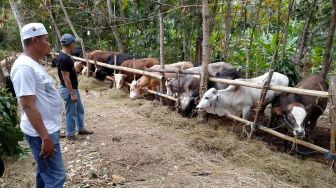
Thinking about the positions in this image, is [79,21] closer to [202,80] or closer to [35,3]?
[35,3]

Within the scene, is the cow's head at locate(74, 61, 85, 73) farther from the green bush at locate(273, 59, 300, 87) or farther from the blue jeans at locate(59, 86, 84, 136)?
the green bush at locate(273, 59, 300, 87)

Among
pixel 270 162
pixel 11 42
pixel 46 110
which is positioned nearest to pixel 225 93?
pixel 270 162

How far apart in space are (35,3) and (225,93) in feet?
42.3

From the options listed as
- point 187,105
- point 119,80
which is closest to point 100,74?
point 119,80

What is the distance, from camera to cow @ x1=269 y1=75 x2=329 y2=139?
498cm

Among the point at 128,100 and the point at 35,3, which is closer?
the point at 128,100

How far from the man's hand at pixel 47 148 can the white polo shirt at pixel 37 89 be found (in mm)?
142

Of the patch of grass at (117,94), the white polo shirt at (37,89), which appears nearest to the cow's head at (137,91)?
the patch of grass at (117,94)

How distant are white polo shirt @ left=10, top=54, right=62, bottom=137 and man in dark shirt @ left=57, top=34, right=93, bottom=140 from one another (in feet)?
7.33

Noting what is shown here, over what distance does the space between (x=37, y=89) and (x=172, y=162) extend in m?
2.50

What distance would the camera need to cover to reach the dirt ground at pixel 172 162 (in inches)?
158

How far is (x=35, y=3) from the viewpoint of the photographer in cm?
1575

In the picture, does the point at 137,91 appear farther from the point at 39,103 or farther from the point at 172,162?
the point at 39,103

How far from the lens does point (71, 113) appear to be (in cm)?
524
